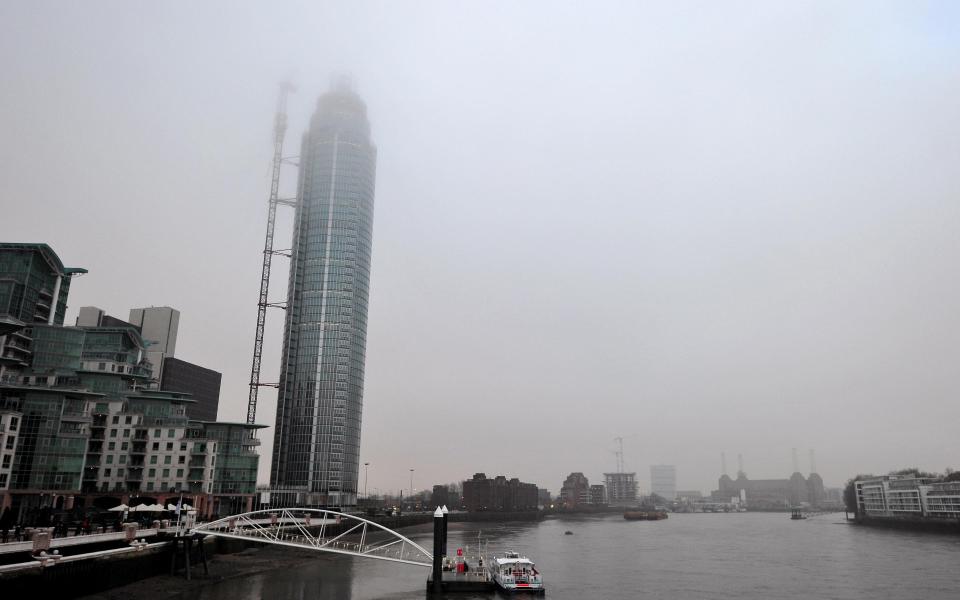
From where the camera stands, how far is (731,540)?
545 feet

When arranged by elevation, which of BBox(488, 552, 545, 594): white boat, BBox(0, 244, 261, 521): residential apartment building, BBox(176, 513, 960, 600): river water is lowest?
BBox(176, 513, 960, 600): river water

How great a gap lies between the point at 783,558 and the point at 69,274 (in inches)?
6413

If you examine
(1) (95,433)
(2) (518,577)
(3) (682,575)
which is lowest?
(3) (682,575)

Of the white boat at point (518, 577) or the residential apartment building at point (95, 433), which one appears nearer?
the white boat at point (518, 577)

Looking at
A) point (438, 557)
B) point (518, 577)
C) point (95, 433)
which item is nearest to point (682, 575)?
point (518, 577)

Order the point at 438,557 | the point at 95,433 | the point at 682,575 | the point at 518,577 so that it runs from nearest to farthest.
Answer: the point at 438,557
the point at 518,577
the point at 682,575
the point at 95,433

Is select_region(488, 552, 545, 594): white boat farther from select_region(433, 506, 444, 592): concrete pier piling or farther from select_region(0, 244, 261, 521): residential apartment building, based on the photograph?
select_region(0, 244, 261, 521): residential apartment building

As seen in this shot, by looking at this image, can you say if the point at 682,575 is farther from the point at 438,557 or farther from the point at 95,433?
→ the point at 95,433

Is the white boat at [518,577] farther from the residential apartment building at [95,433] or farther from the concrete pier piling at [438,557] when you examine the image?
the residential apartment building at [95,433]

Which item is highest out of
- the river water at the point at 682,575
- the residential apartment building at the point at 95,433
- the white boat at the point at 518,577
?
the residential apartment building at the point at 95,433

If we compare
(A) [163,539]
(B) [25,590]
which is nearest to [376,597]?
Answer: (A) [163,539]

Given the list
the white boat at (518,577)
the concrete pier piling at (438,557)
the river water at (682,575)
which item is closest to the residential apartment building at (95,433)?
the river water at (682,575)

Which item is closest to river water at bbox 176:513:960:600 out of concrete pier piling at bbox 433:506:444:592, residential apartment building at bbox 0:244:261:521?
concrete pier piling at bbox 433:506:444:592

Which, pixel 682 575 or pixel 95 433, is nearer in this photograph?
pixel 682 575
